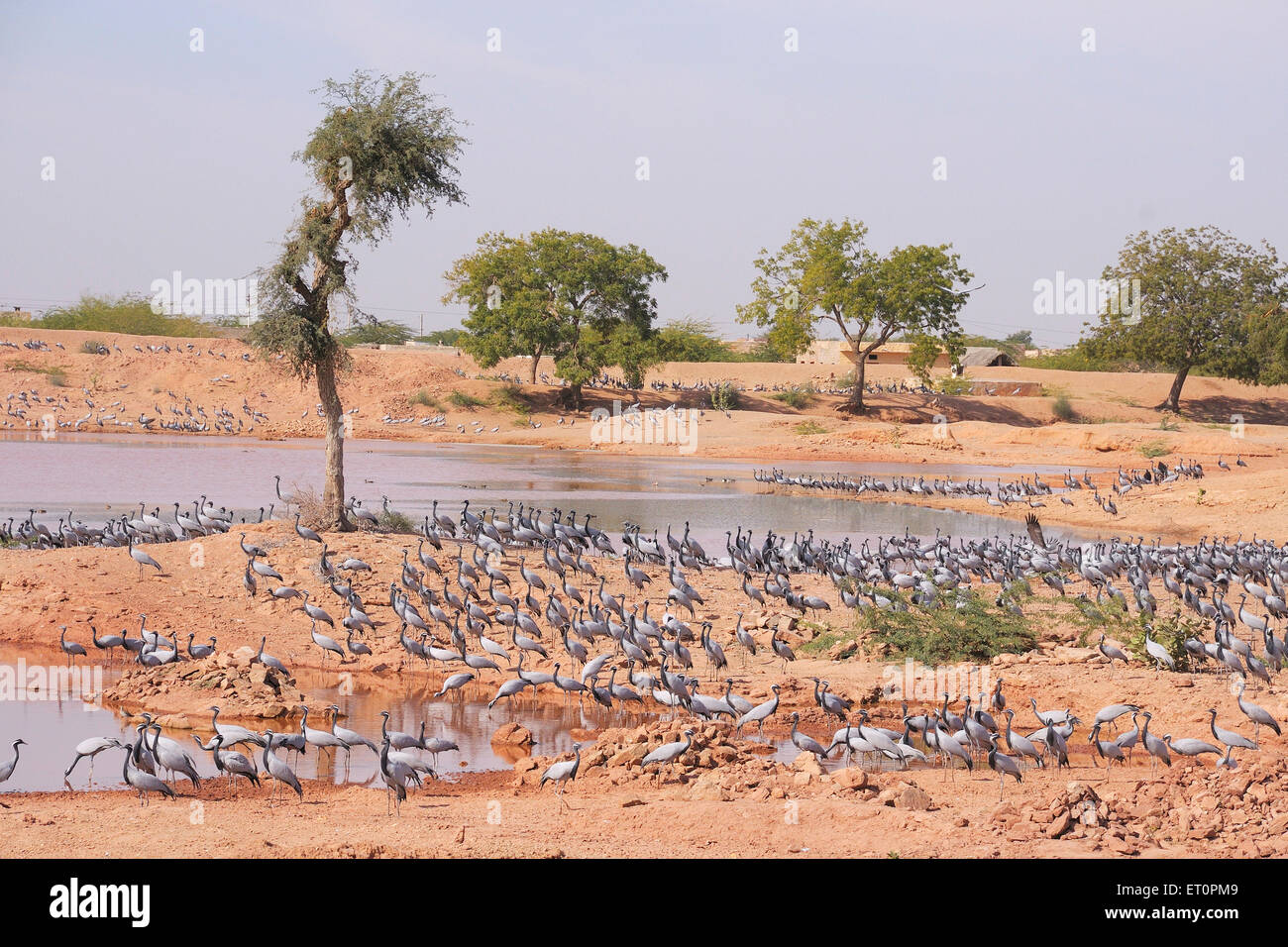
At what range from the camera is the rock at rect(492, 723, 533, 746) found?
37.6 ft

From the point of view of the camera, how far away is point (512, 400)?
203 ft

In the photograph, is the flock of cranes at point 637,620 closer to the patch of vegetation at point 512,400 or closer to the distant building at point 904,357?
the patch of vegetation at point 512,400

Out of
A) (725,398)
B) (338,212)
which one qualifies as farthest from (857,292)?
(338,212)

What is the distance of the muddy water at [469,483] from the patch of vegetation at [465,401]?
11.6 metres

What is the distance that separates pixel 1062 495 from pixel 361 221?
853 inches

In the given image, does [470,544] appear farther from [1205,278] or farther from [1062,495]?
[1205,278]

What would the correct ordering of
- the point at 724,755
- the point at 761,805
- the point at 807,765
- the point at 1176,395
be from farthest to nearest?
the point at 1176,395, the point at 724,755, the point at 807,765, the point at 761,805

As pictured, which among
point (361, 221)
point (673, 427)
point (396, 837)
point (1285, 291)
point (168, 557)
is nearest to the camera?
point (396, 837)

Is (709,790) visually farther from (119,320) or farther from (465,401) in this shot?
(119,320)

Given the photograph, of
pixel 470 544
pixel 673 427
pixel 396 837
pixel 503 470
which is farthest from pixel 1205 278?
pixel 396 837

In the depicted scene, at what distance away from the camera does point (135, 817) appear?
27.9ft

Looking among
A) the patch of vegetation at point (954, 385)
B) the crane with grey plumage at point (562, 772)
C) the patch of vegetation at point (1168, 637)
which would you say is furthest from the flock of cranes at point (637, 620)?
the patch of vegetation at point (954, 385)

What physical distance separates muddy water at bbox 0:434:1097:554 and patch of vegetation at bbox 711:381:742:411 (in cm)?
1387

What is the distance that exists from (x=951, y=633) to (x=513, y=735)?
556 cm
